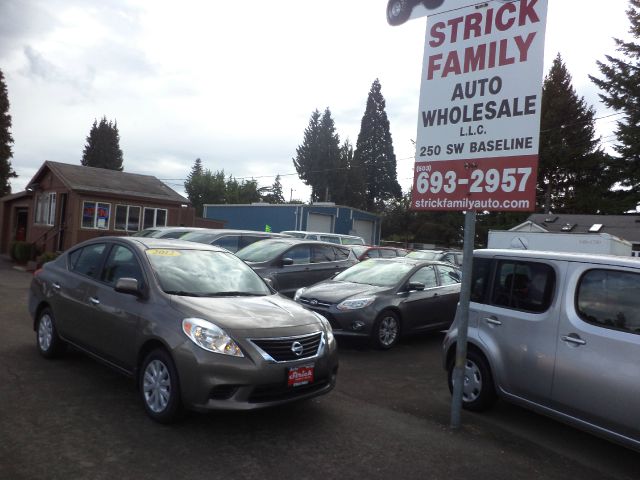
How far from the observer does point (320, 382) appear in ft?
15.0

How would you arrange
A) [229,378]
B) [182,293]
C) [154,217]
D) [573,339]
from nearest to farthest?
[229,378] → [573,339] → [182,293] → [154,217]

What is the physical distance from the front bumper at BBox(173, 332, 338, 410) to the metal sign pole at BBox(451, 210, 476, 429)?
1.64 metres

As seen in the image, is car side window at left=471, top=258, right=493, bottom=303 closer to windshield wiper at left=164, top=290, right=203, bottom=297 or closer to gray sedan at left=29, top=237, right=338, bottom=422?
gray sedan at left=29, top=237, right=338, bottom=422

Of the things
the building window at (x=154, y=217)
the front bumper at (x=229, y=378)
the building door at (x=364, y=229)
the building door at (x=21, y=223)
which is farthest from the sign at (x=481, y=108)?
the building door at (x=364, y=229)

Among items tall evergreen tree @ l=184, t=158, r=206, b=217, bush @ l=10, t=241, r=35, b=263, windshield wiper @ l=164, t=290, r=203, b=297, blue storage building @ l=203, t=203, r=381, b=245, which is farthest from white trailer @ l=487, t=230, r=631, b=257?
tall evergreen tree @ l=184, t=158, r=206, b=217

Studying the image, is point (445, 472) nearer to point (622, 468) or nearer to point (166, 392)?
point (622, 468)

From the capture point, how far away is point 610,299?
413cm

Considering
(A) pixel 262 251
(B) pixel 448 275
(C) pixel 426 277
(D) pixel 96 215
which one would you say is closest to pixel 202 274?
(C) pixel 426 277

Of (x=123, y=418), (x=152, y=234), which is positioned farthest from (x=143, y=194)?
(x=123, y=418)

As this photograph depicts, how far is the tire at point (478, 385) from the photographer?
16.6 ft

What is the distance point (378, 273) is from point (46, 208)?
20536 millimetres

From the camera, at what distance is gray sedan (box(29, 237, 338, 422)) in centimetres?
405

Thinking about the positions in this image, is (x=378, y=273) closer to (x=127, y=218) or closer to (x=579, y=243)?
(x=579, y=243)

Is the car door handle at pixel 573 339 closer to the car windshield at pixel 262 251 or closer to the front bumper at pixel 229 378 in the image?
the front bumper at pixel 229 378
